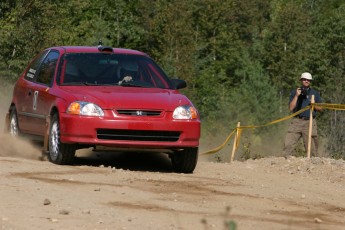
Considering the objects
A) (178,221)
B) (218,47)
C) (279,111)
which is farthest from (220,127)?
(178,221)

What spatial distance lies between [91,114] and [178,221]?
191 inches

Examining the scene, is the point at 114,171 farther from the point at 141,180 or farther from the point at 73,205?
the point at 73,205

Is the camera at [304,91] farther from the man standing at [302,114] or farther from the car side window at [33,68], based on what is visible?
the car side window at [33,68]

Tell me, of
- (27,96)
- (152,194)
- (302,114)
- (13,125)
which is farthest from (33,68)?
(302,114)

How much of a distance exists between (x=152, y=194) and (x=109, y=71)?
3.86 m

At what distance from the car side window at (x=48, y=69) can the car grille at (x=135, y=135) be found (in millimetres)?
1612

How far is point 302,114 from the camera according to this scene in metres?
19.6

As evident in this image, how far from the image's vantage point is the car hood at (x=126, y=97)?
13.1 meters

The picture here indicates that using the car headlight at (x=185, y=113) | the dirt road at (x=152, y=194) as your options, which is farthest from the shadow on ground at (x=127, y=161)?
the car headlight at (x=185, y=113)

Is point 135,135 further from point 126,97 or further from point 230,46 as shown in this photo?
point 230,46

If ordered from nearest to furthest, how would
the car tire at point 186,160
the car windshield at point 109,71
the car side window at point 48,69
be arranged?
the car tire at point 186,160
the car windshield at point 109,71
the car side window at point 48,69

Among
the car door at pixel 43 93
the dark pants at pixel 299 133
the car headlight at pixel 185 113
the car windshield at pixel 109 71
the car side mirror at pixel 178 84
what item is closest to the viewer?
the car headlight at pixel 185 113

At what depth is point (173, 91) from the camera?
14.0 metres

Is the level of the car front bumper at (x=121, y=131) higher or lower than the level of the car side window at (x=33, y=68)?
lower
